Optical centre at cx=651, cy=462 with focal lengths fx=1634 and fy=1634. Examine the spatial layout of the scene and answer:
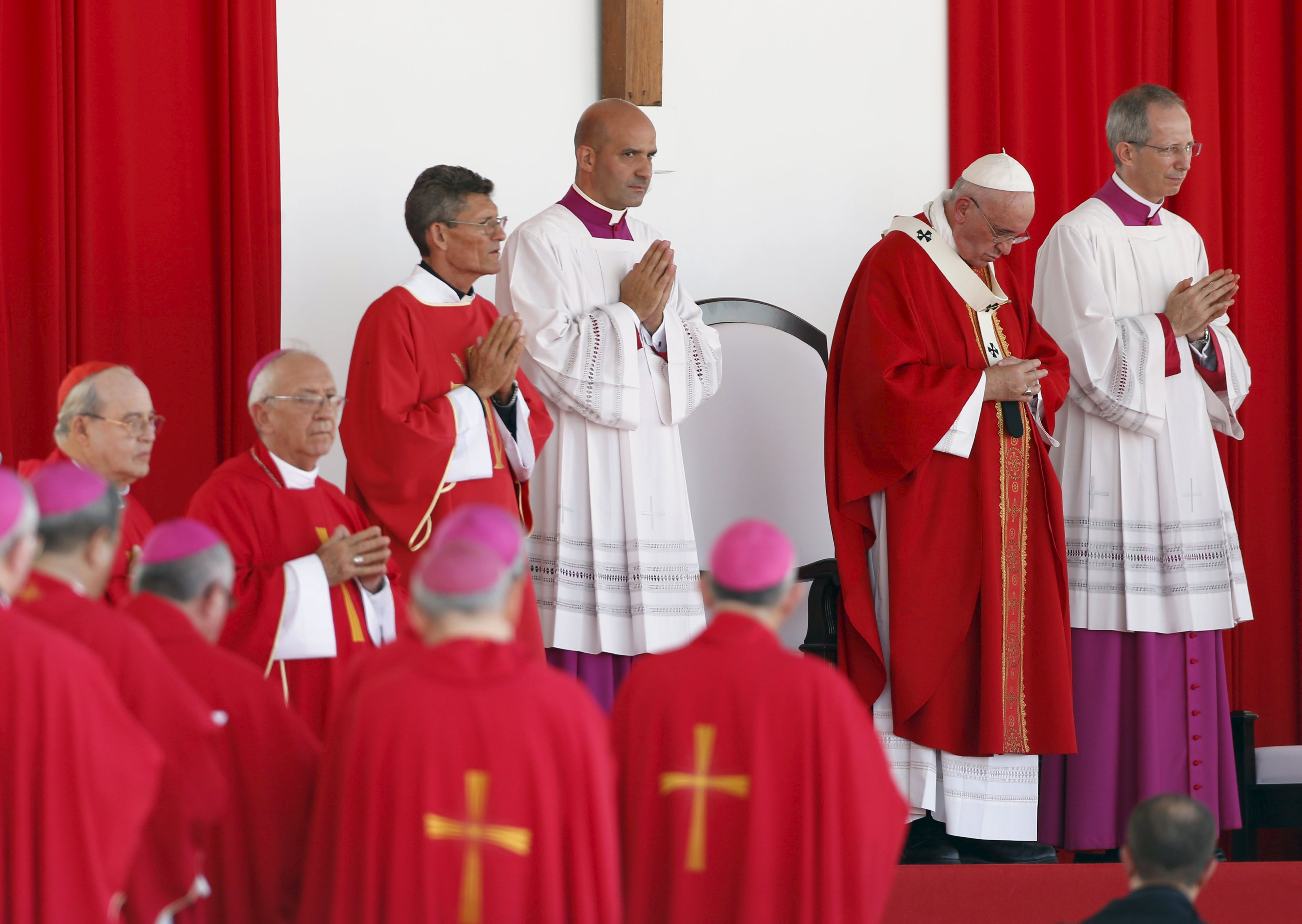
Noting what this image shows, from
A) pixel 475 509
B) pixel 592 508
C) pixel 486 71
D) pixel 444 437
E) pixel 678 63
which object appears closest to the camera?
pixel 475 509

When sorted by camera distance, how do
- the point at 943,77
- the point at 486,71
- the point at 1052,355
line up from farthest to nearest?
the point at 943,77 < the point at 486,71 < the point at 1052,355

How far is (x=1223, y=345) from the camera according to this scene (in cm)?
602

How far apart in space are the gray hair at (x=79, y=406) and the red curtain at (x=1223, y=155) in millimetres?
4151

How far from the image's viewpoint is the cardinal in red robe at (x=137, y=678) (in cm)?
303

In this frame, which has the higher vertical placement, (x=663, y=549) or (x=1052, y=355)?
(x=1052, y=355)

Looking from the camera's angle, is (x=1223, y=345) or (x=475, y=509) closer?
(x=475, y=509)

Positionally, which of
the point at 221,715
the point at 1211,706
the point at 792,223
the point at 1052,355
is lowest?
the point at 1211,706

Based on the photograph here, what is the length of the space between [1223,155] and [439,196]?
4.08 m

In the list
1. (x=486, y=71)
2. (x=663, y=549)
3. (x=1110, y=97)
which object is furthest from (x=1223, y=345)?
(x=486, y=71)

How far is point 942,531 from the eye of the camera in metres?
5.48

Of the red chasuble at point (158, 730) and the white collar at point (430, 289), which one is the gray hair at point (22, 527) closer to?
the red chasuble at point (158, 730)

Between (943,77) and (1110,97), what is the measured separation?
771 millimetres

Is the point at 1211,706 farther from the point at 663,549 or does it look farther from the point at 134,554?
the point at 134,554

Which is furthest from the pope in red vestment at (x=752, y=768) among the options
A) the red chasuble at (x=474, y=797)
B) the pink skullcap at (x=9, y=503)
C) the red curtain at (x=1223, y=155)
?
the red curtain at (x=1223, y=155)
